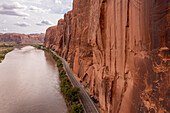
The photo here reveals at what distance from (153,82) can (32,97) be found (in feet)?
68.3

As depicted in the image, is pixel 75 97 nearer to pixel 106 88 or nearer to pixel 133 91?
pixel 106 88

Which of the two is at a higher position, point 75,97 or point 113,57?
point 113,57

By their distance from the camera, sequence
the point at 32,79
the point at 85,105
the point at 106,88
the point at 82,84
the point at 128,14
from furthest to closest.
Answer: the point at 32,79 → the point at 82,84 → the point at 85,105 → the point at 106,88 → the point at 128,14

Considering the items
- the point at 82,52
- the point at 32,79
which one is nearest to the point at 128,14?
the point at 82,52

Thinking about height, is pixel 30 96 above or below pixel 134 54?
below

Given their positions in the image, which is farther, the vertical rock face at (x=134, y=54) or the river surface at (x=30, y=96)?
the river surface at (x=30, y=96)

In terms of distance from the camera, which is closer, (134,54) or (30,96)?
(134,54)

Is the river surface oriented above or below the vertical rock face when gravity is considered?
below

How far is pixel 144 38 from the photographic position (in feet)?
25.7

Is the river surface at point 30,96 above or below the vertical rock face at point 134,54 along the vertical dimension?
below

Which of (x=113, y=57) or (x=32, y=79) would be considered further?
(x=32, y=79)

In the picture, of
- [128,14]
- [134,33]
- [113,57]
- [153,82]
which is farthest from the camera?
[113,57]

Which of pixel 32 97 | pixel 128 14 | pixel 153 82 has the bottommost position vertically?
pixel 32 97

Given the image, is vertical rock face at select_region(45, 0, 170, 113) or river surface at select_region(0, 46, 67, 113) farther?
river surface at select_region(0, 46, 67, 113)
